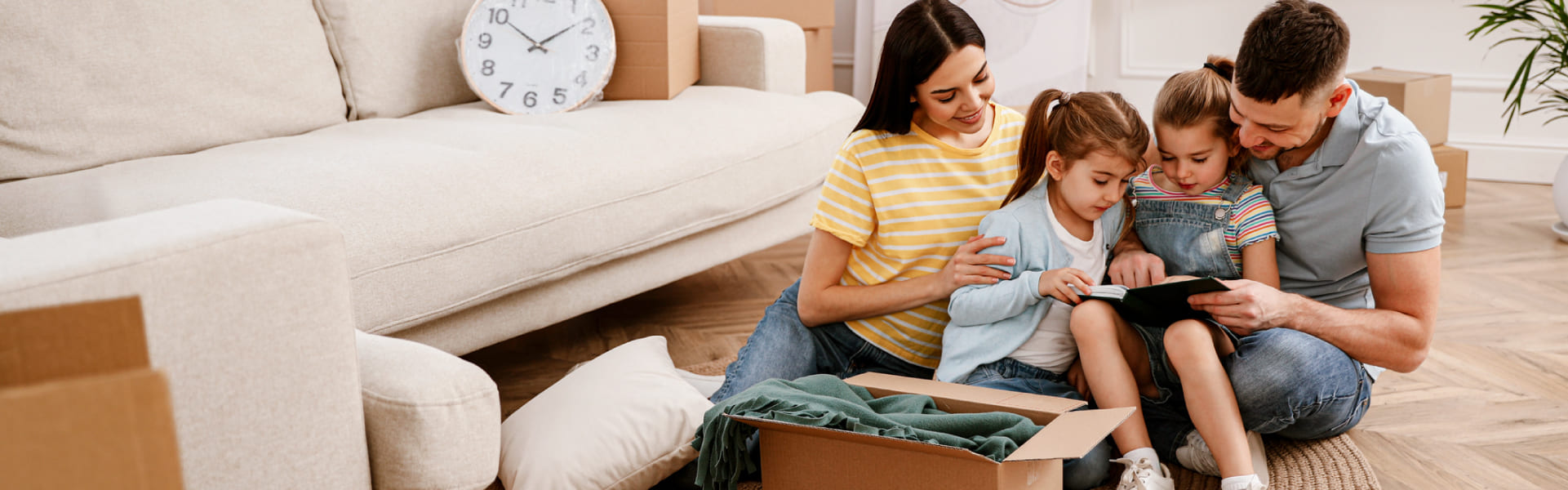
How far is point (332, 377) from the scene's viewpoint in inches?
37.1

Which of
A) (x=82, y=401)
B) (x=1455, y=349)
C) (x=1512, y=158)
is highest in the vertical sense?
(x=82, y=401)

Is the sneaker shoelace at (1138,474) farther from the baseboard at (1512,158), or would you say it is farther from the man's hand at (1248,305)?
the baseboard at (1512,158)

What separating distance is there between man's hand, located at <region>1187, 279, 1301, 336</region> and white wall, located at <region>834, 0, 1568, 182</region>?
2.85 m

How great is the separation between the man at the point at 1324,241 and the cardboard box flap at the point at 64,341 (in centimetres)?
134

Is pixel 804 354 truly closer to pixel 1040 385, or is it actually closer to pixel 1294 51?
pixel 1040 385

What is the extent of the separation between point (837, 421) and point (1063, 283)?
42cm

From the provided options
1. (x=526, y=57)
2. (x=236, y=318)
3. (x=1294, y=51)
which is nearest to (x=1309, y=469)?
(x=1294, y=51)

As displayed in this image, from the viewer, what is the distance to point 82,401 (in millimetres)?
309

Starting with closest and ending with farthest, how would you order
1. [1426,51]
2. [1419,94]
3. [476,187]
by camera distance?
[476,187]
[1419,94]
[1426,51]

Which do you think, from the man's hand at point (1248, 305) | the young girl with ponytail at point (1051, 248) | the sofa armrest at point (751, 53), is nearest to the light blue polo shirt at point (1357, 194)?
the man's hand at point (1248, 305)

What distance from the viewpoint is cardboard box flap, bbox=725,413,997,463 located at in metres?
1.29

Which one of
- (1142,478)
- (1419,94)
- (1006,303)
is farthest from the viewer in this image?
(1419,94)

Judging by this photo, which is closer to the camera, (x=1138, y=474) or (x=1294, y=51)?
(x=1294, y=51)

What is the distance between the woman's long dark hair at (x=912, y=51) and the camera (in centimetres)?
161
